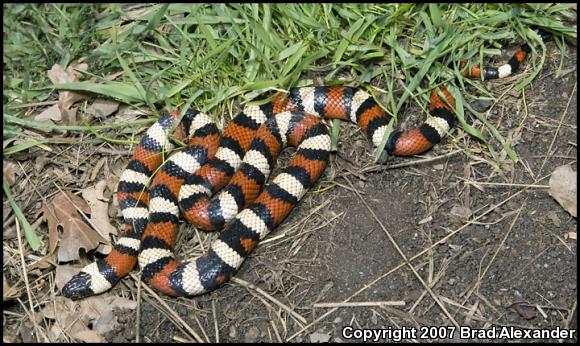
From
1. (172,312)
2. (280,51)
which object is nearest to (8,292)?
(172,312)

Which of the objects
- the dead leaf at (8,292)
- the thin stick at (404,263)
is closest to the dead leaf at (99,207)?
the dead leaf at (8,292)

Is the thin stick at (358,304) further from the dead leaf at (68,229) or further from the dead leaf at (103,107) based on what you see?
the dead leaf at (103,107)

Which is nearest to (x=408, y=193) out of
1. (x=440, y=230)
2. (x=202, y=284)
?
(x=440, y=230)

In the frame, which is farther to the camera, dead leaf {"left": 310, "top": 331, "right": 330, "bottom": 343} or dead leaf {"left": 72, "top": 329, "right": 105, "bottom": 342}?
dead leaf {"left": 72, "top": 329, "right": 105, "bottom": 342}

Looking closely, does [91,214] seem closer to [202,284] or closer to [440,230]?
[202,284]

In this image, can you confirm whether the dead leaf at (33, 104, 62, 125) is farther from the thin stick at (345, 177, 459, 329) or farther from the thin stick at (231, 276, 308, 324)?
the thin stick at (345, 177, 459, 329)

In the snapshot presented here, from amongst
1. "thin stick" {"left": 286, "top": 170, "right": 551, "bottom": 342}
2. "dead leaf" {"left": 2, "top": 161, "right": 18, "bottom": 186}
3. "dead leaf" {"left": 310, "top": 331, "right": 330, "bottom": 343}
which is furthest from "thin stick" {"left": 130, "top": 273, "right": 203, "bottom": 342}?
"dead leaf" {"left": 2, "top": 161, "right": 18, "bottom": 186}
